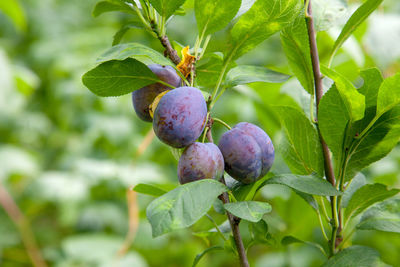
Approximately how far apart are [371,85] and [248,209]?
0.21m

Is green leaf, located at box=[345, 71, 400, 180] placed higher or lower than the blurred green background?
higher

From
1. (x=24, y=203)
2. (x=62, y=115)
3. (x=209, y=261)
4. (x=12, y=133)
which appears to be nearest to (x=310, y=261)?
(x=209, y=261)

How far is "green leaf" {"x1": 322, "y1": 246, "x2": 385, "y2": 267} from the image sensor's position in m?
0.47

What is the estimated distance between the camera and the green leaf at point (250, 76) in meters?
0.49

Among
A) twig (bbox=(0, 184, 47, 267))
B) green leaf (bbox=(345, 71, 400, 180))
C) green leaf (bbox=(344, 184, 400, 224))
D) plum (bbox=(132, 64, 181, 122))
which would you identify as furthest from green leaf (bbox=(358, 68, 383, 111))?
twig (bbox=(0, 184, 47, 267))

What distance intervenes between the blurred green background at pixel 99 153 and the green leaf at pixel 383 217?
7.4 inches

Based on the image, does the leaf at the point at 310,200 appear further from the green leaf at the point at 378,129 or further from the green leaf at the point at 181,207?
the green leaf at the point at 181,207

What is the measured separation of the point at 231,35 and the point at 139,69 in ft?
0.34

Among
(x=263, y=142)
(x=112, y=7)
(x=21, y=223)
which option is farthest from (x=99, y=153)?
(x=263, y=142)

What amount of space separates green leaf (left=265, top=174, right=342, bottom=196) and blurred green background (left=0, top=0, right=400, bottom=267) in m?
0.24

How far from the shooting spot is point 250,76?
492 millimetres

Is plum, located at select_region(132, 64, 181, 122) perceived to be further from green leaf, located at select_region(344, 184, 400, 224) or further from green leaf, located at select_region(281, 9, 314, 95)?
green leaf, located at select_region(344, 184, 400, 224)

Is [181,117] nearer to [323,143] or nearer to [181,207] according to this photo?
[181,207]

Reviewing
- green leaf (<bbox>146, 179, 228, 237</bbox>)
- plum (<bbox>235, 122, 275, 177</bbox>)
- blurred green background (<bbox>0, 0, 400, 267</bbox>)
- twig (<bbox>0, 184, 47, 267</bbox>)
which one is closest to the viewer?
green leaf (<bbox>146, 179, 228, 237</bbox>)
